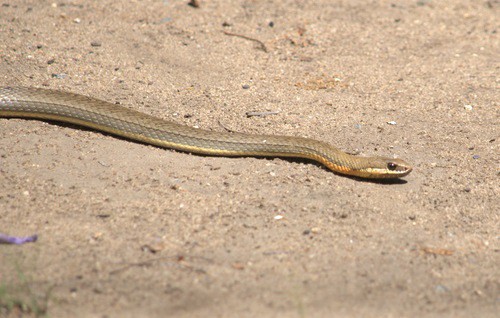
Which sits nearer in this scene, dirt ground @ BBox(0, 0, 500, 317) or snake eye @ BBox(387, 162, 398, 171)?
dirt ground @ BBox(0, 0, 500, 317)

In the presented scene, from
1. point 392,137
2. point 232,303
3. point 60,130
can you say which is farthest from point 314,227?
point 60,130

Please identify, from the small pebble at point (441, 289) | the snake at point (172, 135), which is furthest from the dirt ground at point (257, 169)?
the snake at point (172, 135)

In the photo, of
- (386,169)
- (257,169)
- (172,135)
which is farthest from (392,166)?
(172,135)

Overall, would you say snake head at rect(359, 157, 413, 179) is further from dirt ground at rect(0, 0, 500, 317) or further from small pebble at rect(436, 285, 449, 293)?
small pebble at rect(436, 285, 449, 293)

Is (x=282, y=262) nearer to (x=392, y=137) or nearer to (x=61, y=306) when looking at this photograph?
(x=61, y=306)

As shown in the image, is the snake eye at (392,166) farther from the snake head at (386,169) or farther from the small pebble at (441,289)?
the small pebble at (441,289)

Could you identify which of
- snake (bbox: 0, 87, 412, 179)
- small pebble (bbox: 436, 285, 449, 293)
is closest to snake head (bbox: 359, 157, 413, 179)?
snake (bbox: 0, 87, 412, 179)
